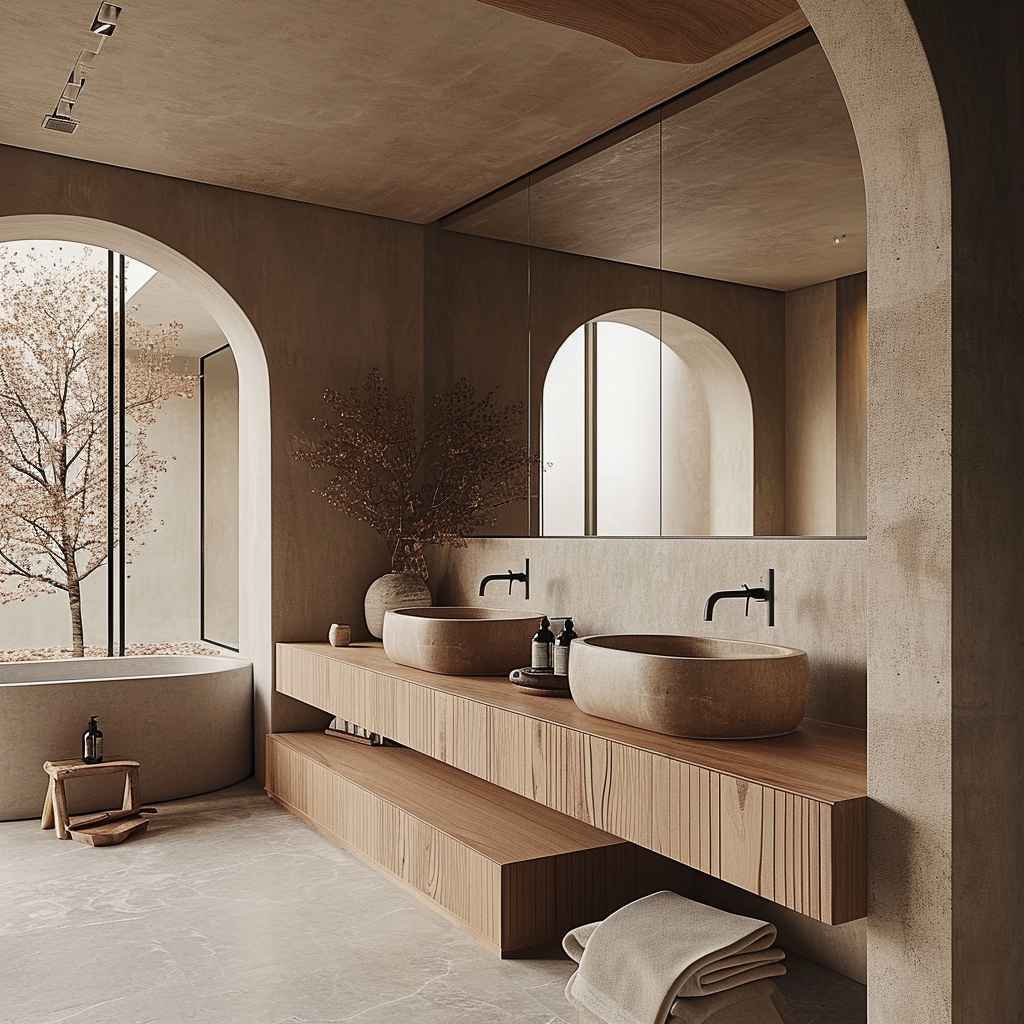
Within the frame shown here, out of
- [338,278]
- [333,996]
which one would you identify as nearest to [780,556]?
[333,996]

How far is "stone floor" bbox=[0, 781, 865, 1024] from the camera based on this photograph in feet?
8.17

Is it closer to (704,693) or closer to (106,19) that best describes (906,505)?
(704,693)

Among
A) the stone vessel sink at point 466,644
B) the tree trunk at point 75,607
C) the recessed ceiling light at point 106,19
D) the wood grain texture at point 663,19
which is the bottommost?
the tree trunk at point 75,607

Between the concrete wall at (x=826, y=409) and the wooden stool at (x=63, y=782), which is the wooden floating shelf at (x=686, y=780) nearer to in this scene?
the concrete wall at (x=826, y=409)

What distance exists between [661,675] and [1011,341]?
3.26 ft

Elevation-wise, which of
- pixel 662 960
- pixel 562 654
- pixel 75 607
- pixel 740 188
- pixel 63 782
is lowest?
pixel 63 782

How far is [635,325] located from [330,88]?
123 centimetres

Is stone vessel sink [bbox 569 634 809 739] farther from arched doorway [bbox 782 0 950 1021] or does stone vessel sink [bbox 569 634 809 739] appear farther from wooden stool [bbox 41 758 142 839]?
wooden stool [bbox 41 758 142 839]

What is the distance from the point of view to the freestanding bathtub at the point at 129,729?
4008 mm

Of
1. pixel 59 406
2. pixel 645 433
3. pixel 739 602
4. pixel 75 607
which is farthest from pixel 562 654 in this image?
pixel 59 406

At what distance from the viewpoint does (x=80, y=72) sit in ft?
10.4

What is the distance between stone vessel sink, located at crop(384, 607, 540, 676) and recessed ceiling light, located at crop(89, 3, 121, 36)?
1.91 m

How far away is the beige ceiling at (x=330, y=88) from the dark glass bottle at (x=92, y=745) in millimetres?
2174

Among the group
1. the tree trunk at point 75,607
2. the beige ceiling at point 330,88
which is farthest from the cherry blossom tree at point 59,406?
the beige ceiling at point 330,88
